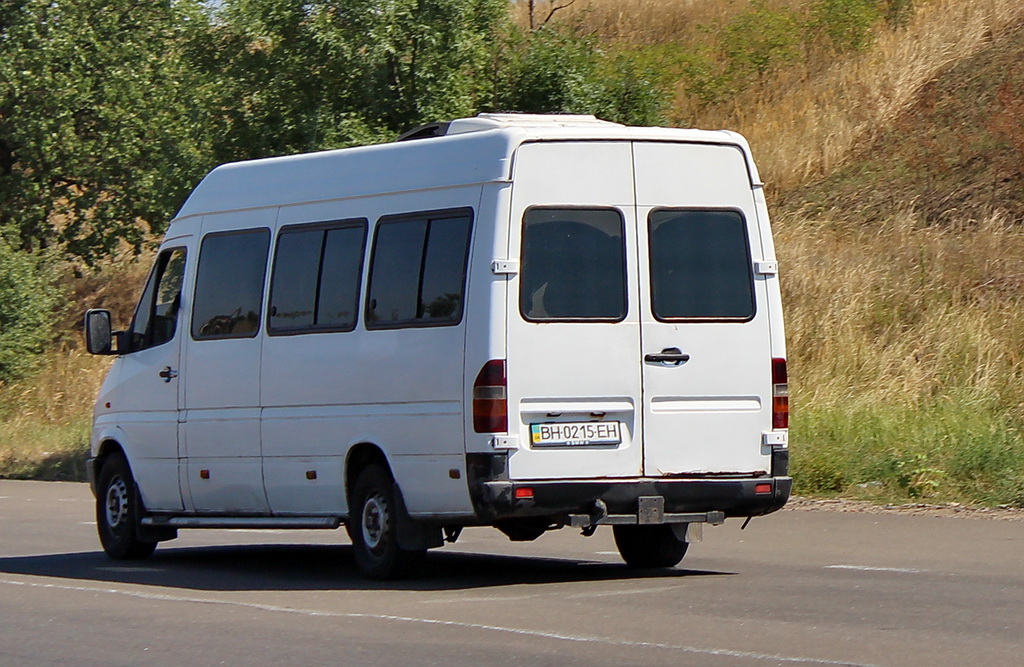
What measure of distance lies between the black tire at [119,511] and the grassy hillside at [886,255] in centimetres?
696

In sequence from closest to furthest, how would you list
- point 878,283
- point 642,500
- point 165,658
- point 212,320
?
point 165,658
point 642,500
point 212,320
point 878,283

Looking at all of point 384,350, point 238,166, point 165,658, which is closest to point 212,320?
point 238,166

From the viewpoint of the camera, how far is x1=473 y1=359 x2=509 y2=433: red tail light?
10273mm

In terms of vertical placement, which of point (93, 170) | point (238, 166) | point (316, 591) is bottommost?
point (316, 591)

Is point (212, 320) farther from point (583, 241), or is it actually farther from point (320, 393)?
point (583, 241)

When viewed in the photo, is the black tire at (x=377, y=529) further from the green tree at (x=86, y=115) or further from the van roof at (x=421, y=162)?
the green tree at (x=86, y=115)

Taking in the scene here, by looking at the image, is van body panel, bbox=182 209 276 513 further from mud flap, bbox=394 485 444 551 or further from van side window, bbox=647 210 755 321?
van side window, bbox=647 210 755 321

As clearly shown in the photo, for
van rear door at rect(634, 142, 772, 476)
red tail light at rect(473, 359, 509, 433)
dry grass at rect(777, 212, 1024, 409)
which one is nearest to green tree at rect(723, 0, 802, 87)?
dry grass at rect(777, 212, 1024, 409)

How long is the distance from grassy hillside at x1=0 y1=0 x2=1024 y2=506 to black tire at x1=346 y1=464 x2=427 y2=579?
684 centimetres

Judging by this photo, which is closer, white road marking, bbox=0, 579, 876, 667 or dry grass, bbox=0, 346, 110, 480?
white road marking, bbox=0, 579, 876, 667

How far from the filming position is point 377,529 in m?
11.2

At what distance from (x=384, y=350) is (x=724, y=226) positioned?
2.30 metres

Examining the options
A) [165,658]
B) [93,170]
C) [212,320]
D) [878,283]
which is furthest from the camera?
[93,170]

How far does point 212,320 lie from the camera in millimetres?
12617
